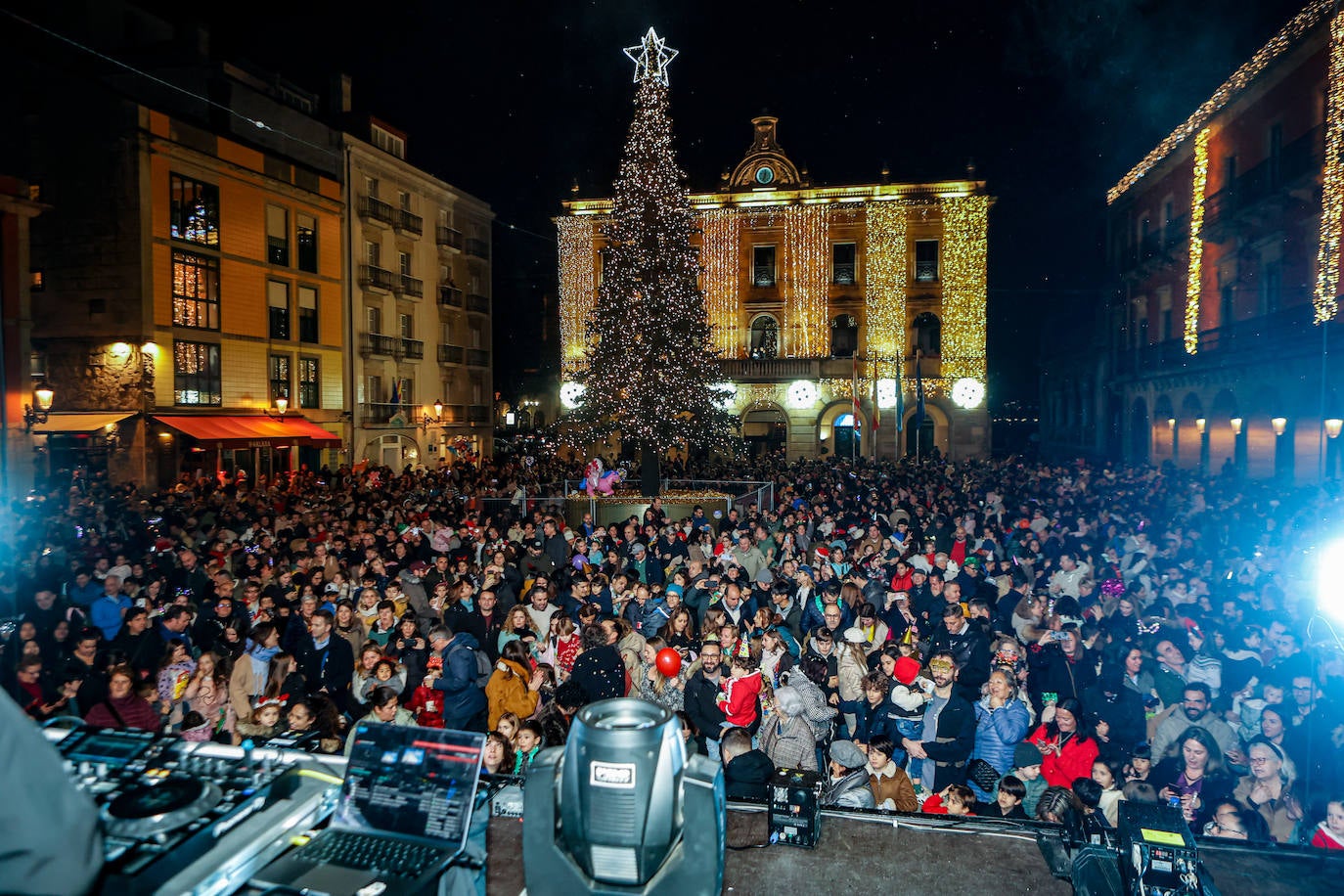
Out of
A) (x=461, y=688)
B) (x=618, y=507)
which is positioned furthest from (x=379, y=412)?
(x=461, y=688)

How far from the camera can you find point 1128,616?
8.36 metres

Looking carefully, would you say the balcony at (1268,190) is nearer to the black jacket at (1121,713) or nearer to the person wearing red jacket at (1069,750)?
the black jacket at (1121,713)

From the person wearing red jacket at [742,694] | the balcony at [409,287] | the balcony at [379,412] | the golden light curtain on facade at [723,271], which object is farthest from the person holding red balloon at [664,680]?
the golden light curtain on facade at [723,271]

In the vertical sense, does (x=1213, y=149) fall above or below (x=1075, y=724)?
above

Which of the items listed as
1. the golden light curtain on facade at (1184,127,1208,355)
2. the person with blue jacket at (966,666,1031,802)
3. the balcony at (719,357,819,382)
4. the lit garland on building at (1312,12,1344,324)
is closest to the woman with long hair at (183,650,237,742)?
the person with blue jacket at (966,666,1031,802)

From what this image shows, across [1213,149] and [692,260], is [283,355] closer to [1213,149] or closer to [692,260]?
[692,260]

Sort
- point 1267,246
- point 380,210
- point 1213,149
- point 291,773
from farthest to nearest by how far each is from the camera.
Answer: point 380,210 < point 1213,149 < point 1267,246 < point 291,773

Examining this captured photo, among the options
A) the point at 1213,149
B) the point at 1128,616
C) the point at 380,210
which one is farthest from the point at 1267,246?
the point at 380,210

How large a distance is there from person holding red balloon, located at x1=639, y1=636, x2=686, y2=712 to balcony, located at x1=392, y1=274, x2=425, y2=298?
31.2 meters

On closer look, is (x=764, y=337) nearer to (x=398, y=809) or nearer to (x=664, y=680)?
(x=664, y=680)

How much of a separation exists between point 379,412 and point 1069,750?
32.0 m

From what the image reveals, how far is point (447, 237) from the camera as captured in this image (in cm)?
3872

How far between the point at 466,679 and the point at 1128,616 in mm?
6699

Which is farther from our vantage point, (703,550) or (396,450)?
(396,450)
